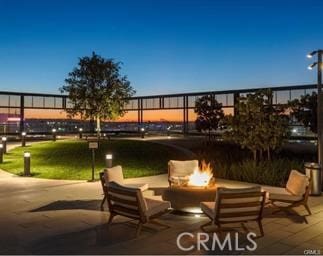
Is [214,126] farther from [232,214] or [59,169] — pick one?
[232,214]

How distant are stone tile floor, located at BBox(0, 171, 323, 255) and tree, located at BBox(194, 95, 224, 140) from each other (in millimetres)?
14334

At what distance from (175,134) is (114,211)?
24602mm

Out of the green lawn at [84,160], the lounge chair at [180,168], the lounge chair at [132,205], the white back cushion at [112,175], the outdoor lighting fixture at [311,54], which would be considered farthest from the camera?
the green lawn at [84,160]

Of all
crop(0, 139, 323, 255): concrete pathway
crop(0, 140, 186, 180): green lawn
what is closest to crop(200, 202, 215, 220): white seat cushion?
crop(0, 139, 323, 255): concrete pathway

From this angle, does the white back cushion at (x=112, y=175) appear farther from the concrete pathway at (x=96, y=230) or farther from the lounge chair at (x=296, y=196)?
the lounge chair at (x=296, y=196)

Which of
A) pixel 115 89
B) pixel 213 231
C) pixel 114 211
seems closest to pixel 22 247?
pixel 114 211

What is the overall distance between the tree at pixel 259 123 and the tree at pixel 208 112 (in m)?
10.1

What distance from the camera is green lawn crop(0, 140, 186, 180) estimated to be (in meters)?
12.9

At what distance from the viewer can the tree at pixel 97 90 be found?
885 inches

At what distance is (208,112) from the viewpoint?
2288 centimetres

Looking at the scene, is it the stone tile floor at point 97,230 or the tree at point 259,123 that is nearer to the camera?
the stone tile floor at point 97,230

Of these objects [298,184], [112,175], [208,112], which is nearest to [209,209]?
[298,184]

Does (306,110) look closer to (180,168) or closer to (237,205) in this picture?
(180,168)

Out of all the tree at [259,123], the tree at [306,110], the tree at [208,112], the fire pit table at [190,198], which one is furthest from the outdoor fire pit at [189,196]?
the tree at [208,112]
